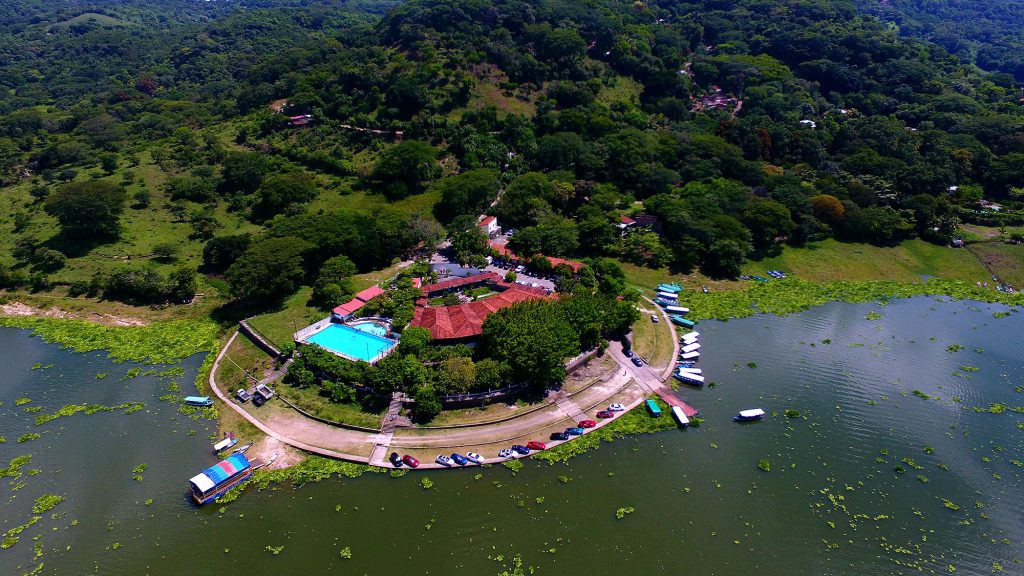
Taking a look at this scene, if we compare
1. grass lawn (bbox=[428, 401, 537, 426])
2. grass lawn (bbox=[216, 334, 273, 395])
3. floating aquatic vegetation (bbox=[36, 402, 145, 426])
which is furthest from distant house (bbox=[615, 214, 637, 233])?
floating aquatic vegetation (bbox=[36, 402, 145, 426])

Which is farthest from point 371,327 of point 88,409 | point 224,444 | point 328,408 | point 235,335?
point 88,409

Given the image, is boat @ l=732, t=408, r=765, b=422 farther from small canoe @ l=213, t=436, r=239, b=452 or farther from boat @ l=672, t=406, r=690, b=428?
small canoe @ l=213, t=436, r=239, b=452

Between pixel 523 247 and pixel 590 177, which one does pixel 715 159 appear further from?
pixel 523 247

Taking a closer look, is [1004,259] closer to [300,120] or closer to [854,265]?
[854,265]

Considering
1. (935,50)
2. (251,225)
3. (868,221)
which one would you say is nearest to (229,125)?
(251,225)

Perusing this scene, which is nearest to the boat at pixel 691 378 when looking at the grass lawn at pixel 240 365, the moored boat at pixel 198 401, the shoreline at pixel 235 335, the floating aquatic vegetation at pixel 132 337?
the shoreline at pixel 235 335

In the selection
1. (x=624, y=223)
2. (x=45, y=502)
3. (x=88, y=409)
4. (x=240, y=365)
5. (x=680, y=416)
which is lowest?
(x=88, y=409)
